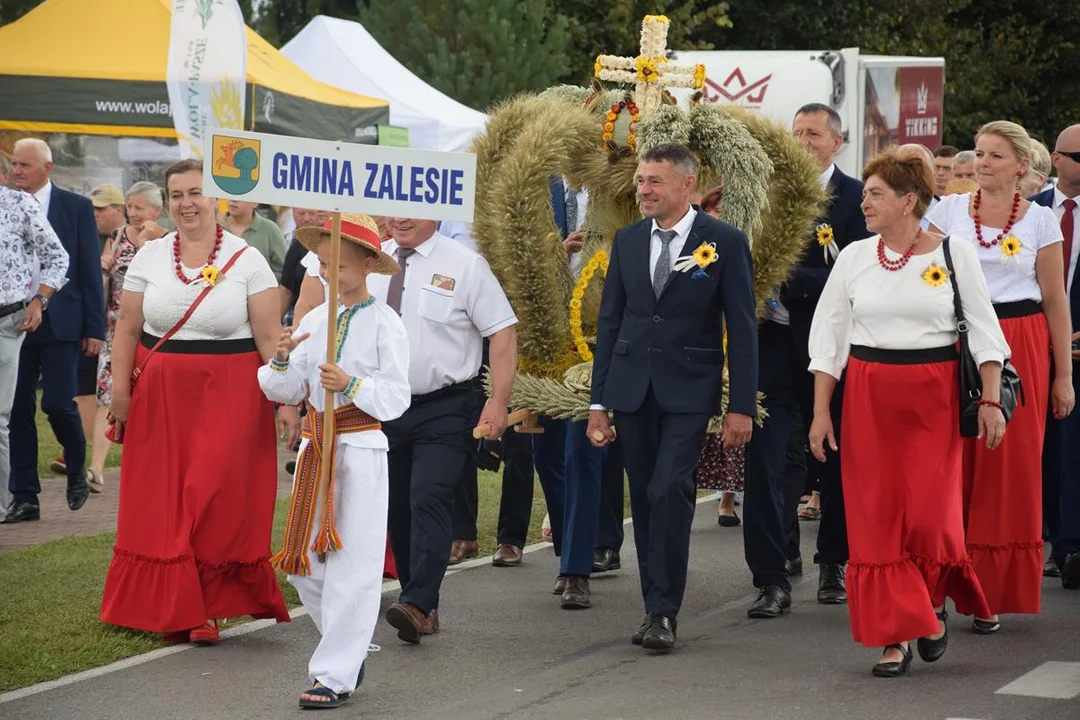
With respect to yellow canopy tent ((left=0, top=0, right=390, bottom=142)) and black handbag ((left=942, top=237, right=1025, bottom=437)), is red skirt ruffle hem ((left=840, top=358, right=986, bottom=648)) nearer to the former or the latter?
black handbag ((left=942, top=237, right=1025, bottom=437))

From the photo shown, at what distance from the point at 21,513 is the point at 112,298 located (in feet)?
6.90

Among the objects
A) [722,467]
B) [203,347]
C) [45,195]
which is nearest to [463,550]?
[722,467]

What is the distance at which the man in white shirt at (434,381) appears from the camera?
300 inches

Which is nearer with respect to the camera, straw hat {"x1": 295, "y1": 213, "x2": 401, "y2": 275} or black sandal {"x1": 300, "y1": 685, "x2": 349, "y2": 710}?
black sandal {"x1": 300, "y1": 685, "x2": 349, "y2": 710}

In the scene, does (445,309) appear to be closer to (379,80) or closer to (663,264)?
(663,264)

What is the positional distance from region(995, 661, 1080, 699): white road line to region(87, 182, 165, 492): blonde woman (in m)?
7.23

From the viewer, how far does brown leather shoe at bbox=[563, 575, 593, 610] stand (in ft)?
27.9

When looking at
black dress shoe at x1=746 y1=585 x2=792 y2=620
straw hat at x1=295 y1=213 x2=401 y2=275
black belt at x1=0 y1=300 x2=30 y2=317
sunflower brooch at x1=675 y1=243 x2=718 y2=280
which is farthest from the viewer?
black belt at x1=0 y1=300 x2=30 y2=317

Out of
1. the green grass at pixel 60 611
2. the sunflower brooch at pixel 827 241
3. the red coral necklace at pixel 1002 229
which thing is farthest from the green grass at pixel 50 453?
the red coral necklace at pixel 1002 229

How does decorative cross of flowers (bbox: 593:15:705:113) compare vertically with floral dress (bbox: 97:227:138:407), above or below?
above

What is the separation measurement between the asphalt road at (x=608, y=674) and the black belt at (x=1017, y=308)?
136cm

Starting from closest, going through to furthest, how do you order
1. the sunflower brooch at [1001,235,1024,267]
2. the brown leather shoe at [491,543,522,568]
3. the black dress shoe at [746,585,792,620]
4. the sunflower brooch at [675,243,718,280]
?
the sunflower brooch at [675,243,718,280]
the black dress shoe at [746,585,792,620]
the sunflower brooch at [1001,235,1024,267]
the brown leather shoe at [491,543,522,568]

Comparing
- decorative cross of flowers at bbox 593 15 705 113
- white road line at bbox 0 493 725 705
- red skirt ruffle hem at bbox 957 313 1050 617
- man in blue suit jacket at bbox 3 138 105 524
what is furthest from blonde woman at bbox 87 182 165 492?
red skirt ruffle hem at bbox 957 313 1050 617

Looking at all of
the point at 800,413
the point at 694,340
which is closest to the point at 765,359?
the point at 800,413
